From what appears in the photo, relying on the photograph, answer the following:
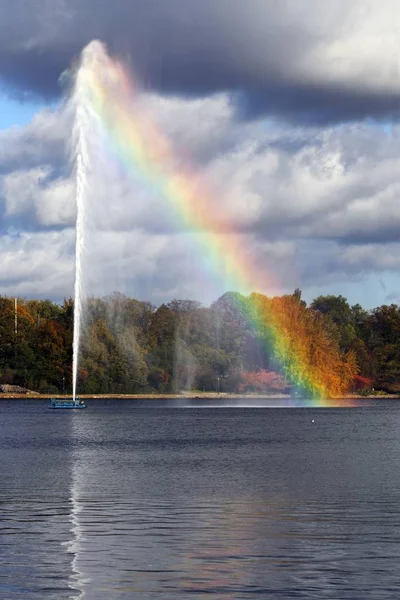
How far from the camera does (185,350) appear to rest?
185 metres

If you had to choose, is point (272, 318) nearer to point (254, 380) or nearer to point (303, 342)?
point (303, 342)

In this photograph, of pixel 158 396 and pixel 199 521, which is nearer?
pixel 199 521

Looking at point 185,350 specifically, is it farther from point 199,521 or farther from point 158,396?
point 199,521

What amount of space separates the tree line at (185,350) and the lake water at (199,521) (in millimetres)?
96229

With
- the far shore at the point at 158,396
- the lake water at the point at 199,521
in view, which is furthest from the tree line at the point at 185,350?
the lake water at the point at 199,521

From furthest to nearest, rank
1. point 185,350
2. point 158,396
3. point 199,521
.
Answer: point 158,396 < point 185,350 < point 199,521

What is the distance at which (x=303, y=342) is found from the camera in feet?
540

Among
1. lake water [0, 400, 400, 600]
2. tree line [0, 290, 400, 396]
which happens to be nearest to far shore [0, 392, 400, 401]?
tree line [0, 290, 400, 396]

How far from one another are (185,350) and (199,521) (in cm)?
15125

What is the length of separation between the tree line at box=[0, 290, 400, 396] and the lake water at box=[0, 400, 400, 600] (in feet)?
316

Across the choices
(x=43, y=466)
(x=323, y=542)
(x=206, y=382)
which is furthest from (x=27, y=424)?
(x=206, y=382)

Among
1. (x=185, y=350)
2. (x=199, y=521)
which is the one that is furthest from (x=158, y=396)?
(x=199, y=521)

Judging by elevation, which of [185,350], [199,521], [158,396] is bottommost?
[199,521]

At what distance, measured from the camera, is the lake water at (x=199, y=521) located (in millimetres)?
24328
